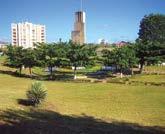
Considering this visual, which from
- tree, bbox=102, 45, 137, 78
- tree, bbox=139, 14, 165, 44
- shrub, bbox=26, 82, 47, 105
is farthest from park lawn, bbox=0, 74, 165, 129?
tree, bbox=139, 14, 165, 44

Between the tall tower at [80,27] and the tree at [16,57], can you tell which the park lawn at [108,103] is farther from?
the tall tower at [80,27]

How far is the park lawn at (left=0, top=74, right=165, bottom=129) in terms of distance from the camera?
24.5 meters

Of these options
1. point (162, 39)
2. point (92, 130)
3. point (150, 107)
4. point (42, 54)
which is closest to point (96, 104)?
point (150, 107)

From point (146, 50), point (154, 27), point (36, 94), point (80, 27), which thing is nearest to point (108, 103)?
point (36, 94)

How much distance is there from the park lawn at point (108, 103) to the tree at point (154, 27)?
9698cm

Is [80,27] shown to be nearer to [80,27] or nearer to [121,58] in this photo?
[80,27]

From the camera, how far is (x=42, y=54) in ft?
187

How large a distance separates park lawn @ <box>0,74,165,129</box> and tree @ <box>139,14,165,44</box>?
9698 cm

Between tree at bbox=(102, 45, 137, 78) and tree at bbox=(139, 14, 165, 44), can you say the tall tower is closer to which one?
tree at bbox=(139, 14, 165, 44)

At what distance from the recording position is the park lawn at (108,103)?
24.5 m

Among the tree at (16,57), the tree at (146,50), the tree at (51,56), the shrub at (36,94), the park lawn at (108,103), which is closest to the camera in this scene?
the park lawn at (108,103)

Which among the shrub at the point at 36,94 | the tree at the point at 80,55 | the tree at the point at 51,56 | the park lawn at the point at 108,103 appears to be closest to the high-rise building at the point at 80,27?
the tree at the point at 80,55

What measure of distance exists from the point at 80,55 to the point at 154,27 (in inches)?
3390

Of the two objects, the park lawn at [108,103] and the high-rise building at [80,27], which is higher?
the high-rise building at [80,27]
